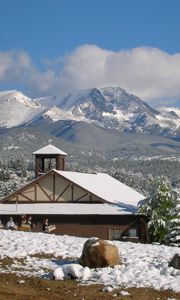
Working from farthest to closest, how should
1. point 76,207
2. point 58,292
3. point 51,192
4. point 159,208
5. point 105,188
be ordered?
point 105,188
point 51,192
point 76,207
point 159,208
point 58,292

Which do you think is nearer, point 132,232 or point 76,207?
point 132,232

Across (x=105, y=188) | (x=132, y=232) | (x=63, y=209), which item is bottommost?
(x=132, y=232)

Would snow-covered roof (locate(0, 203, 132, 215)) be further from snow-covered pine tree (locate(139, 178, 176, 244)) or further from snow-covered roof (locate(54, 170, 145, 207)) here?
snow-covered pine tree (locate(139, 178, 176, 244))

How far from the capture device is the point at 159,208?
45531 millimetres

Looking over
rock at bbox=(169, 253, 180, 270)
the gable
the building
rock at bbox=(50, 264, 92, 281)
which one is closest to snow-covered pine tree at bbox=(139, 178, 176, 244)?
the building

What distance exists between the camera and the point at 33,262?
2034 cm

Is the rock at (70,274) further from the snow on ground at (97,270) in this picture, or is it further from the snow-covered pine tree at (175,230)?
the snow-covered pine tree at (175,230)

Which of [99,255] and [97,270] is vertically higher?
[99,255]

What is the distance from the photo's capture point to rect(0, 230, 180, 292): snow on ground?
679 inches

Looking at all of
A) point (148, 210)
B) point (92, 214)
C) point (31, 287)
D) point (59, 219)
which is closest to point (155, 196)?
point (148, 210)

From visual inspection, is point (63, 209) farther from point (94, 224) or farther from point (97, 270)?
point (97, 270)

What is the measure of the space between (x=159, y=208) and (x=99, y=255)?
2708cm

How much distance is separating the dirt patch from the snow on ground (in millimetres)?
525

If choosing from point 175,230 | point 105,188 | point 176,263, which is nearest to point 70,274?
point 176,263
